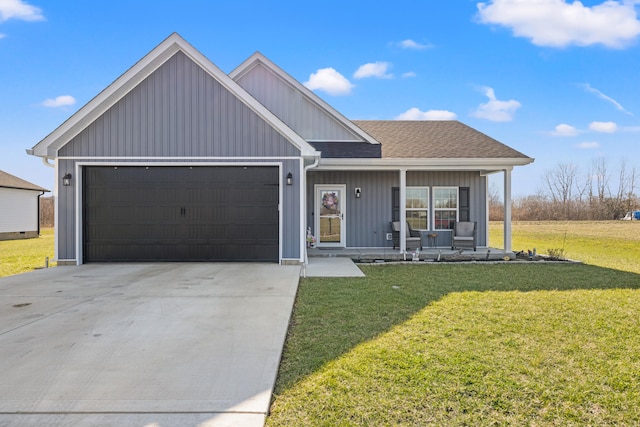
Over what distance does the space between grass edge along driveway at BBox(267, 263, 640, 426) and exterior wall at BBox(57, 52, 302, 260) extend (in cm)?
376

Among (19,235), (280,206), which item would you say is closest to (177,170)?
(280,206)

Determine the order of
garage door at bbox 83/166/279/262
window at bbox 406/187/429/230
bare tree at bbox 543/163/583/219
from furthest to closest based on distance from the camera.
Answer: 1. bare tree at bbox 543/163/583/219
2. window at bbox 406/187/429/230
3. garage door at bbox 83/166/279/262

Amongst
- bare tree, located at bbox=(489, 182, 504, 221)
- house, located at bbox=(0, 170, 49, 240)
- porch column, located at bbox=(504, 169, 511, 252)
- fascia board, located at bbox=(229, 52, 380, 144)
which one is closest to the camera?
porch column, located at bbox=(504, 169, 511, 252)

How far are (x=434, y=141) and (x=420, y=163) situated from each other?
1.99 metres

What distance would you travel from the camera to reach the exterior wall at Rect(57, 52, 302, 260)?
901cm

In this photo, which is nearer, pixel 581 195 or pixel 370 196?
pixel 370 196

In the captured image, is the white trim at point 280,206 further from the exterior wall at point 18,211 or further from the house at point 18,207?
the exterior wall at point 18,211

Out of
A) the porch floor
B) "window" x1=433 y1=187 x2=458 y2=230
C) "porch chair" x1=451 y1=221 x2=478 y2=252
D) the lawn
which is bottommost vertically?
the lawn

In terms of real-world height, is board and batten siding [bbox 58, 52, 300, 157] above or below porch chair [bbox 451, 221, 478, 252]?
above

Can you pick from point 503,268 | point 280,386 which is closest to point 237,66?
point 503,268

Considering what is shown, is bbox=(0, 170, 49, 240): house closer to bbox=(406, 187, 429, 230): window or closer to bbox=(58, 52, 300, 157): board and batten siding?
bbox=(58, 52, 300, 157): board and batten siding

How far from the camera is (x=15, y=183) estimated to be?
71.1ft

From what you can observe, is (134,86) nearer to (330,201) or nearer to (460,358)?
(330,201)

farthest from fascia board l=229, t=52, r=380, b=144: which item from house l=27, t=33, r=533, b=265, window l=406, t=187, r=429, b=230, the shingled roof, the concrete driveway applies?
the concrete driveway
